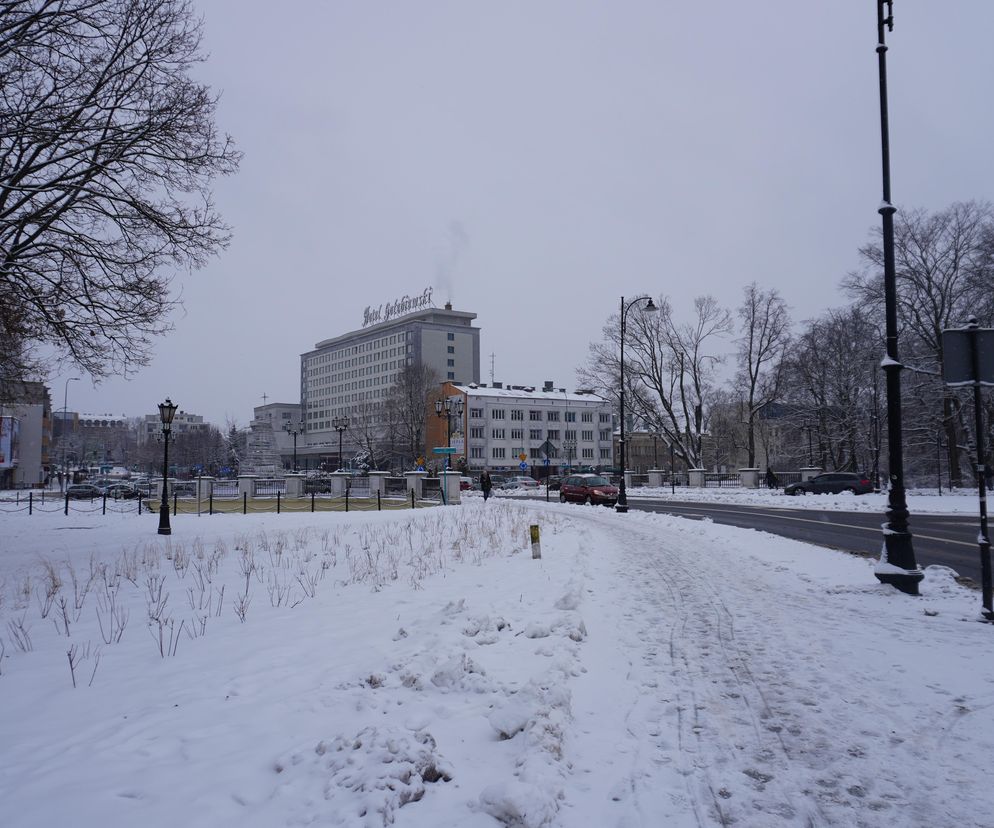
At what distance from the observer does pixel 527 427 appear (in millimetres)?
98375

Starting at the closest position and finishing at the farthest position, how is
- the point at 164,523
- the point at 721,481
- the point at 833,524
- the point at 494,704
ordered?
the point at 494,704 < the point at 164,523 < the point at 833,524 < the point at 721,481

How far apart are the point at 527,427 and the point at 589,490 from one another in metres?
61.8

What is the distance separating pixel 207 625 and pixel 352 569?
3561 millimetres

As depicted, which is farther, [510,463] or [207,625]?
[510,463]

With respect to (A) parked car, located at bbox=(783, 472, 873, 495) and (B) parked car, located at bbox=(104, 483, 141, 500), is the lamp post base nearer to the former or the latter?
(B) parked car, located at bbox=(104, 483, 141, 500)

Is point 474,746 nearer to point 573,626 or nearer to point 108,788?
point 108,788

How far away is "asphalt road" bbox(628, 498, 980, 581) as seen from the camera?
12516 mm

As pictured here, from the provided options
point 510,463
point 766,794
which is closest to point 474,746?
point 766,794

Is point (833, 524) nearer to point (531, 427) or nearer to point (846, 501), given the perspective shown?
point (846, 501)

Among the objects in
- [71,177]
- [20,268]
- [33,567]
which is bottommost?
[33,567]

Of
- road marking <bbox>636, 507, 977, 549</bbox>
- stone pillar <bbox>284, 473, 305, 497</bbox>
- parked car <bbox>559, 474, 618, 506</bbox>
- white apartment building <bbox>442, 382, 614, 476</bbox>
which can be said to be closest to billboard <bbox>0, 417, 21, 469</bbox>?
stone pillar <bbox>284, 473, 305, 497</bbox>

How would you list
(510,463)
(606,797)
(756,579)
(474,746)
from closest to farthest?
(606,797) < (474,746) < (756,579) < (510,463)

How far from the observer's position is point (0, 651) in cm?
587

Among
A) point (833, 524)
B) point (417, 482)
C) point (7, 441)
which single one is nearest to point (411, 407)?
point (417, 482)
